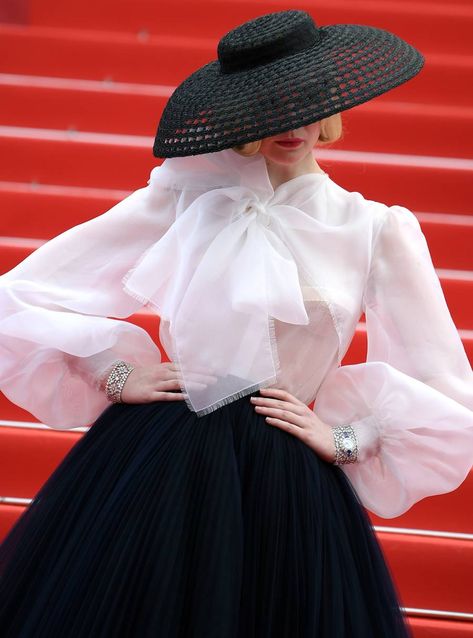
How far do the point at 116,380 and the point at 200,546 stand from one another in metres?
0.30

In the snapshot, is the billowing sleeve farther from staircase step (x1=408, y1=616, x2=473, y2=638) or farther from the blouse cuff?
staircase step (x1=408, y1=616, x2=473, y2=638)

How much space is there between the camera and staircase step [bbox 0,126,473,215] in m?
2.73

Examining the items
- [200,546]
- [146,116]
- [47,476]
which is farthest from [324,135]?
[146,116]

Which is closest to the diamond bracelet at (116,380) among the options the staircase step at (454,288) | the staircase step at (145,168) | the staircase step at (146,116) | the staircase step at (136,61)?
the staircase step at (454,288)

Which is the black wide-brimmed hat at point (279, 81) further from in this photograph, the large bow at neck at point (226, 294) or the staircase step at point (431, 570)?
the staircase step at point (431, 570)

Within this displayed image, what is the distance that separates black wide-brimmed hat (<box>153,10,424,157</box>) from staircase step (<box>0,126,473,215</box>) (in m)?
1.44

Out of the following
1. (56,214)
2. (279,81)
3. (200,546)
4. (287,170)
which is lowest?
(56,214)

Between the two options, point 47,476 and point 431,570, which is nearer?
point 431,570

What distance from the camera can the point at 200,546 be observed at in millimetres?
1182

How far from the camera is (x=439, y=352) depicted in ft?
4.13

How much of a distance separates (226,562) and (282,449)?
0.17 metres

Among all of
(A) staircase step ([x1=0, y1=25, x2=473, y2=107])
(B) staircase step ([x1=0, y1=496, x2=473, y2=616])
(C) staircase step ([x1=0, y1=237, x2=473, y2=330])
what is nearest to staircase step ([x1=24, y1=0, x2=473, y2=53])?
(A) staircase step ([x1=0, y1=25, x2=473, y2=107])

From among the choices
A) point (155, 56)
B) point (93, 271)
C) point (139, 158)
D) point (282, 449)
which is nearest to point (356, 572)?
point (282, 449)

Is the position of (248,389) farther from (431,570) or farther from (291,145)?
(431,570)
